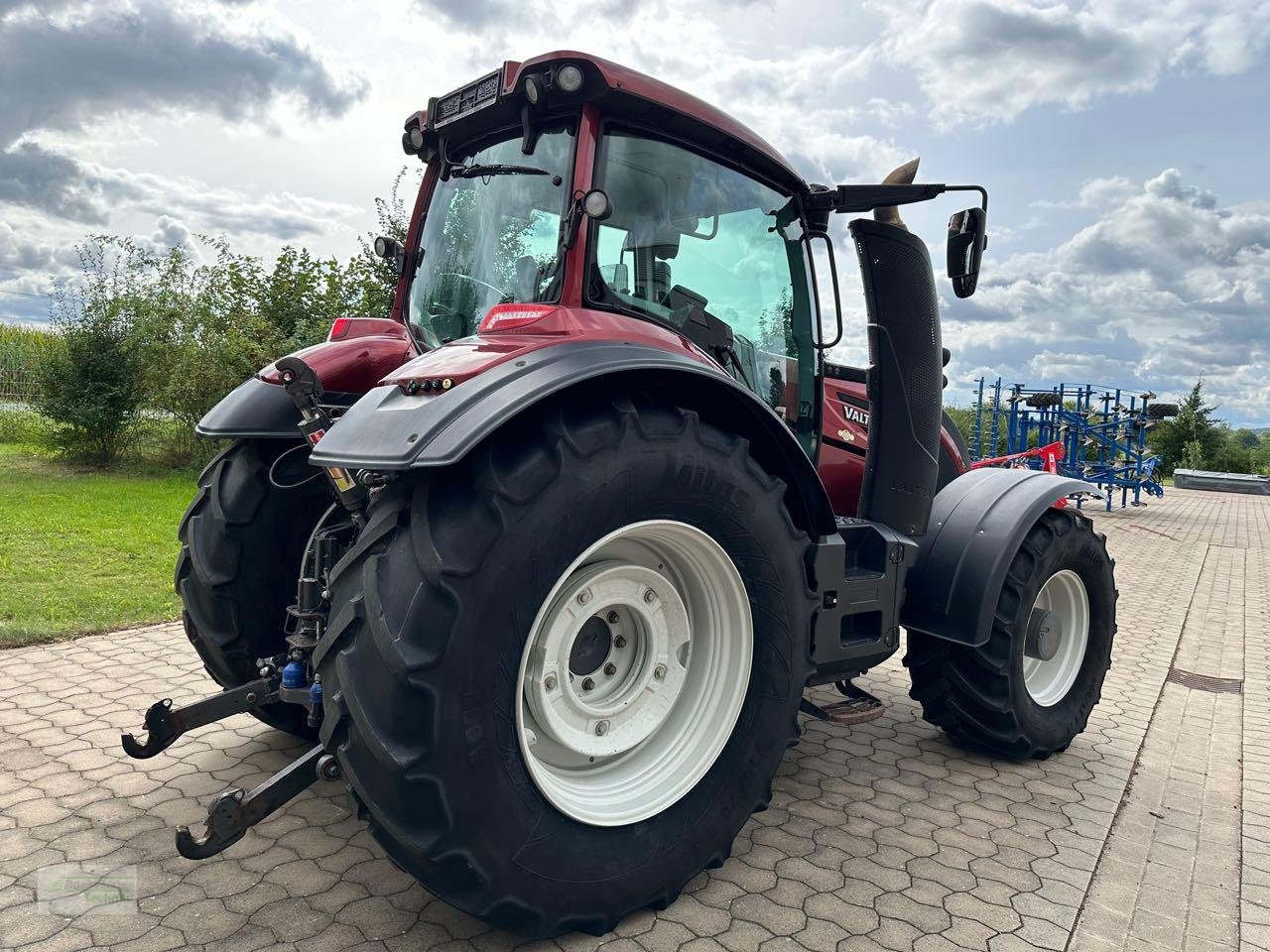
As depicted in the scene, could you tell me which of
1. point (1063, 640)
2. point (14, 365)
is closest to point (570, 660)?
point (1063, 640)

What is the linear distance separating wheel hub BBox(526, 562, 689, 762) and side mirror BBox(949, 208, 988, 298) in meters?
1.66

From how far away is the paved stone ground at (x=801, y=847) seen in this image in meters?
2.38

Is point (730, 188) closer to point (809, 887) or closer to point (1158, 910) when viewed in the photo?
point (809, 887)

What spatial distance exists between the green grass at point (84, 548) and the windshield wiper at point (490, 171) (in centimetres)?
386

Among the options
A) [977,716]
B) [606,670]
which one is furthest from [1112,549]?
[606,670]

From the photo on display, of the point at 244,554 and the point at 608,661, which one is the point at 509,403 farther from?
the point at 244,554

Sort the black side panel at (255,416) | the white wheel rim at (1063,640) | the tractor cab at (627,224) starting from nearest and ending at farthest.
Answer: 1. the tractor cab at (627,224)
2. the black side panel at (255,416)
3. the white wheel rim at (1063,640)

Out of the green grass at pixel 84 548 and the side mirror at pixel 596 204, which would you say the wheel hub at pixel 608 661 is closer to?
the side mirror at pixel 596 204

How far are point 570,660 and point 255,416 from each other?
1504 mm

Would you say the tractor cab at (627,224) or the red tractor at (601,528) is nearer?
the red tractor at (601,528)

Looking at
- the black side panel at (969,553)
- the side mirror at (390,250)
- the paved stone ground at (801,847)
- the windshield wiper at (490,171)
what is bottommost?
the paved stone ground at (801,847)

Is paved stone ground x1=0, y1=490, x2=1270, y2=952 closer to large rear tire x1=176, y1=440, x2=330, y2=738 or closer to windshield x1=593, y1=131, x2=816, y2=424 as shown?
large rear tire x1=176, y1=440, x2=330, y2=738

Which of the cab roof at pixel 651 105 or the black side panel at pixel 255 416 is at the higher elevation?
the cab roof at pixel 651 105

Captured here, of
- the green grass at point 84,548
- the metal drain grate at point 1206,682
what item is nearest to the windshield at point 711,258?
the metal drain grate at point 1206,682
